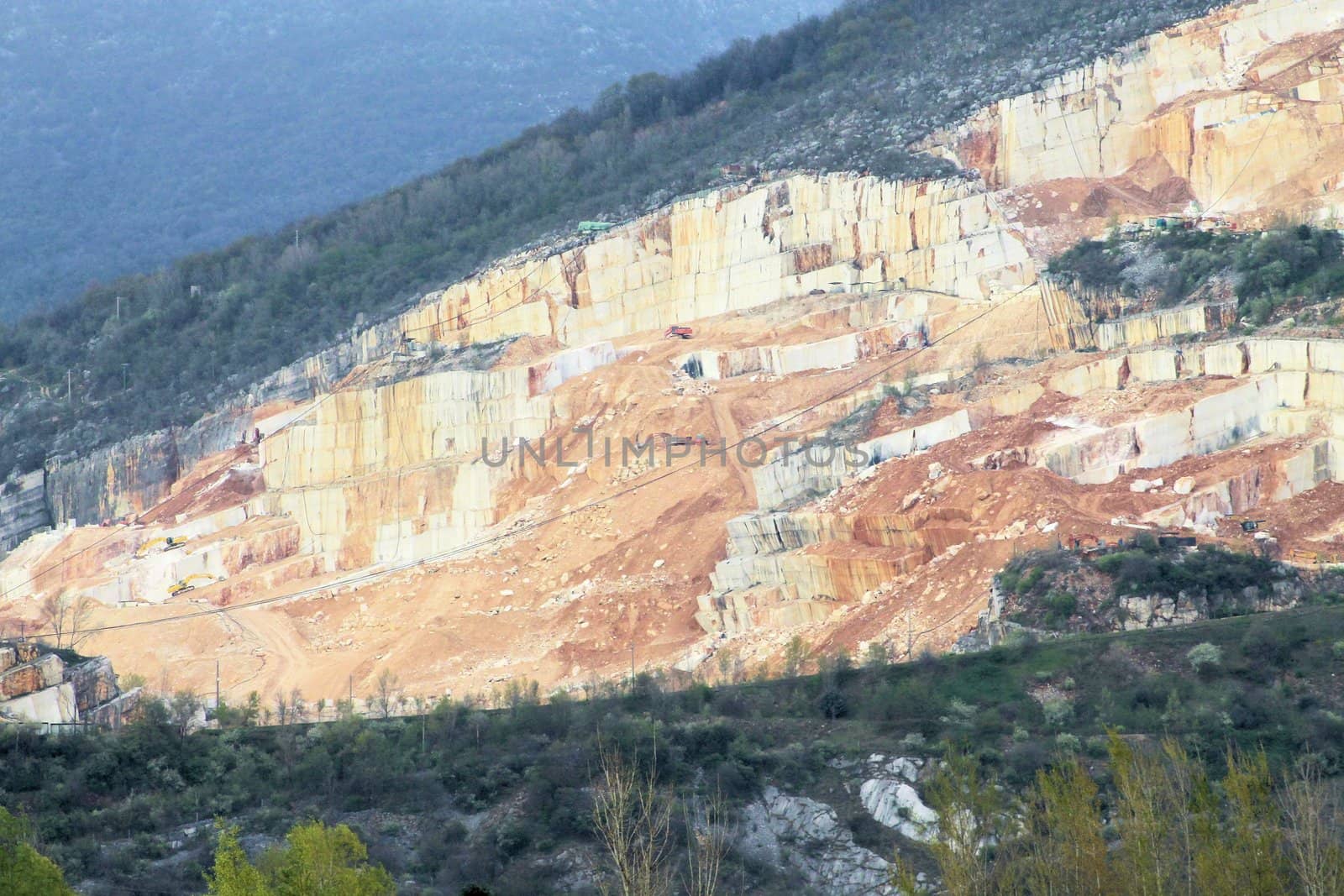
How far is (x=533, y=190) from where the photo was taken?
82.4m

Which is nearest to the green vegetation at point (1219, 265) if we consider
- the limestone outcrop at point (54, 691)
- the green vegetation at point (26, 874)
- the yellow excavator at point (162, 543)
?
the yellow excavator at point (162, 543)

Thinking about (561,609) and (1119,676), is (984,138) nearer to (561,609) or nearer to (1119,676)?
(561,609)

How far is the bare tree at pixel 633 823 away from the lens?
23.9 m

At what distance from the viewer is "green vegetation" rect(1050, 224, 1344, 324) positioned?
50938 mm

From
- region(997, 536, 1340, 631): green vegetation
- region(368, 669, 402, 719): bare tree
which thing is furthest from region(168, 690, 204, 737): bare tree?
region(997, 536, 1340, 631): green vegetation

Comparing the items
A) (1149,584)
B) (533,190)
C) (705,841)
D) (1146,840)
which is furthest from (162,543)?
(1146,840)

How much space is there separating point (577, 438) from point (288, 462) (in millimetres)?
9973

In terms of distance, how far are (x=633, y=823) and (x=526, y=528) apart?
2759 cm

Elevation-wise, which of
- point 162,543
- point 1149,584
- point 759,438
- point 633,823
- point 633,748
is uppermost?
point 759,438

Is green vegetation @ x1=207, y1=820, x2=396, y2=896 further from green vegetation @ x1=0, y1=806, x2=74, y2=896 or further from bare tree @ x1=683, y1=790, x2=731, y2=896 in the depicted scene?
bare tree @ x1=683, y1=790, x2=731, y2=896

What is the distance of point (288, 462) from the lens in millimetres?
62750

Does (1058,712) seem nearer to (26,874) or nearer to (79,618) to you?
(26,874)

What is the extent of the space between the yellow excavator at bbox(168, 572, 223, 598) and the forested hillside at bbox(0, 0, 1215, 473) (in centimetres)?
1139

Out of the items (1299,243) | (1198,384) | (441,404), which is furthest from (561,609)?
(1299,243)
